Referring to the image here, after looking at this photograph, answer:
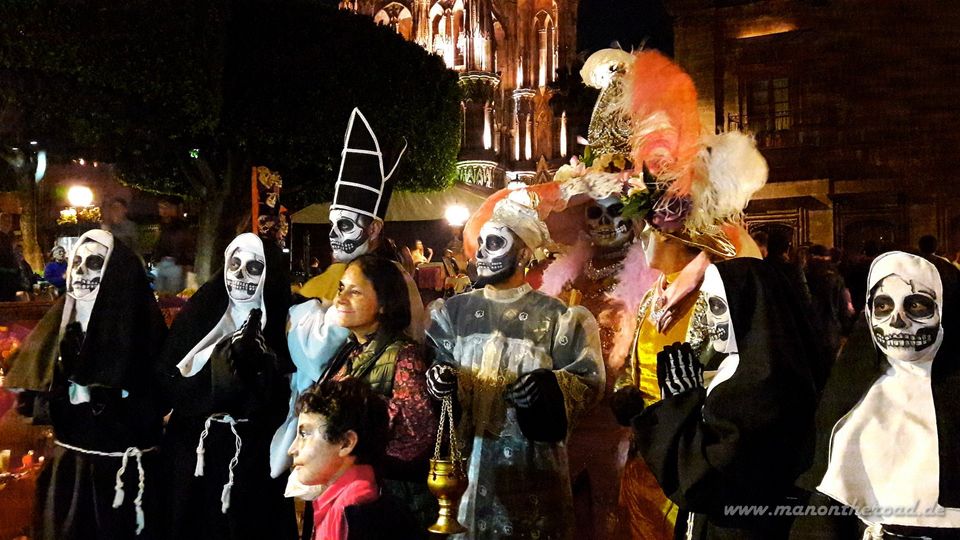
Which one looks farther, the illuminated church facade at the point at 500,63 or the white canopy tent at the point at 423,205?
the illuminated church facade at the point at 500,63

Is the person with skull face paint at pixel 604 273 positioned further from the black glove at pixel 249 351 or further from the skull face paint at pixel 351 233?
the black glove at pixel 249 351

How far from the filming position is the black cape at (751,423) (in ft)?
8.17

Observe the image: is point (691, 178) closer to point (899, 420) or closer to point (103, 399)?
point (899, 420)

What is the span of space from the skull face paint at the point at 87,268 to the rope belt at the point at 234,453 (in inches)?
32.9

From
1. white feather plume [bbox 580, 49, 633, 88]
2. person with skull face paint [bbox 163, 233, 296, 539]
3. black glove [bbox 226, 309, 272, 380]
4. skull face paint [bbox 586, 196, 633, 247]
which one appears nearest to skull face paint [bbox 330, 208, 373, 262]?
person with skull face paint [bbox 163, 233, 296, 539]

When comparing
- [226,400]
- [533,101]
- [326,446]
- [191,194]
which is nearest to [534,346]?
[326,446]

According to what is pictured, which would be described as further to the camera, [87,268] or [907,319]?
[87,268]

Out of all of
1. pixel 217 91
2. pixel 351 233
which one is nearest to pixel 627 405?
pixel 351 233

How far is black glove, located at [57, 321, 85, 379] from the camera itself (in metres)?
3.58

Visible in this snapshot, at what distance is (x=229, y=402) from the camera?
3557 mm

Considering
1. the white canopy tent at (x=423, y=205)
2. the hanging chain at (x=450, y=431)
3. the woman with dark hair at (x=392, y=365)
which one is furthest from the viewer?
the white canopy tent at (x=423, y=205)

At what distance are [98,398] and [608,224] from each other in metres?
2.96

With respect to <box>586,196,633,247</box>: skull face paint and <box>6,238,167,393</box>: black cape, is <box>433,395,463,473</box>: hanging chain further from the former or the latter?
<box>586,196,633,247</box>: skull face paint

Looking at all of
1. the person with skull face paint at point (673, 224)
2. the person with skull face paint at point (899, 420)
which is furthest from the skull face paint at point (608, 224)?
the person with skull face paint at point (899, 420)
